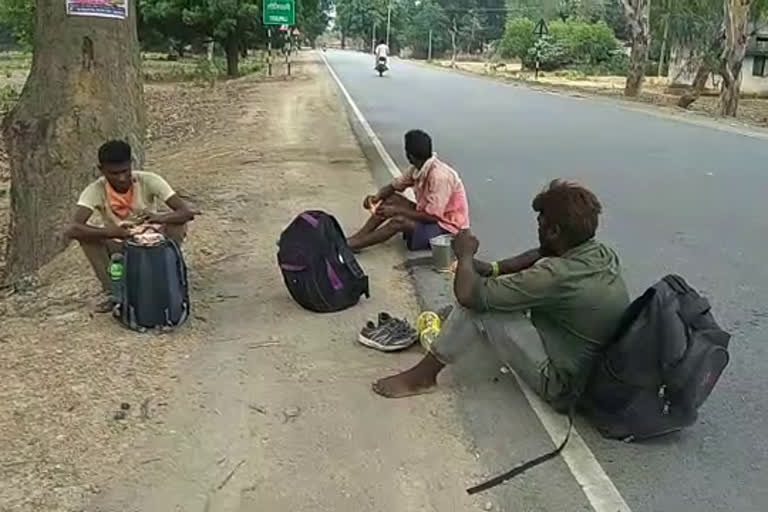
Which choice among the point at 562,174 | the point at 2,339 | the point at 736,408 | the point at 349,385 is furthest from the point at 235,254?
the point at 562,174

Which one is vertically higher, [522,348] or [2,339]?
[522,348]

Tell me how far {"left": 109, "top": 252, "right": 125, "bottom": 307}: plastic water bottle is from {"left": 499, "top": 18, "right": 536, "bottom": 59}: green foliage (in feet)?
198

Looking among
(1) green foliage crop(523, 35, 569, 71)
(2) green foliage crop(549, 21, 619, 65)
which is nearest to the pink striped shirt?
(1) green foliage crop(523, 35, 569, 71)

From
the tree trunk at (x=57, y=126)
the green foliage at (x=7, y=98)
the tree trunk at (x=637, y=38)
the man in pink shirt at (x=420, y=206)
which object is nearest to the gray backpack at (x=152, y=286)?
the man in pink shirt at (x=420, y=206)

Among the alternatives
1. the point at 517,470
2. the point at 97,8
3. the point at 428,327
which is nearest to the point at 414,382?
the point at 428,327

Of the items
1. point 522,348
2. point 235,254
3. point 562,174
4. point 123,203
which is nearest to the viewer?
point 522,348

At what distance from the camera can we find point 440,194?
686 cm

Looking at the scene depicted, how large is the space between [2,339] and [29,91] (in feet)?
11.7

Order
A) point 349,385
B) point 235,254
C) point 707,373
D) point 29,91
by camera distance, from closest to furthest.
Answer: point 707,373, point 349,385, point 235,254, point 29,91

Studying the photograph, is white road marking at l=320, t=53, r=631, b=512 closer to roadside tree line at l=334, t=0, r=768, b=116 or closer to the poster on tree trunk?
the poster on tree trunk

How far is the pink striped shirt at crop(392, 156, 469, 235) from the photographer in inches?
269

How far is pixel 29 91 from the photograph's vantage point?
8.23 m

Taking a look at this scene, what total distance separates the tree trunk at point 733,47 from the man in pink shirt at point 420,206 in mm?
21752

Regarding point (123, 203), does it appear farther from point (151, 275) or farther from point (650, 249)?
point (650, 249)
